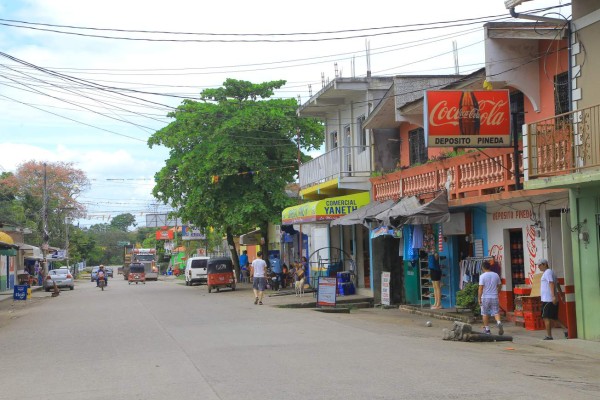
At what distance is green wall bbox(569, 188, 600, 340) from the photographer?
45.8ft

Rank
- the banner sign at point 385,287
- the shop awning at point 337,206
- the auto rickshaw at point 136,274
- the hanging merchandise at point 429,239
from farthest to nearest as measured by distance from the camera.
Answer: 1. the auto rickshaw at point 136,274
2. the shop awning at point 337,206
3. the banner sign at point 385,287
4. the hanging merchandise at point 429,239

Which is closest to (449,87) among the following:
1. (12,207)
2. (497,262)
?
(497,262)

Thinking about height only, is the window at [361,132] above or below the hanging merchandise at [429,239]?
above

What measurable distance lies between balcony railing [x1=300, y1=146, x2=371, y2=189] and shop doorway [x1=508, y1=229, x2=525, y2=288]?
8.54m

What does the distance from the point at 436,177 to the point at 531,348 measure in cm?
738

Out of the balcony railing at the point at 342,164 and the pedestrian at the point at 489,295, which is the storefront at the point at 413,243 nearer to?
the balcony railing at the point at 342,164

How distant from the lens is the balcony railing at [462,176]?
54.1ft

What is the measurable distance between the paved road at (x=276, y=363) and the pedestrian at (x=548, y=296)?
0.95 m

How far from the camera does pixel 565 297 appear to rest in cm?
1506

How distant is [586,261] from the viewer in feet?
46.5

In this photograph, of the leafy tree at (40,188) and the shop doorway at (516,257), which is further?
the leafy tree at (40,188)

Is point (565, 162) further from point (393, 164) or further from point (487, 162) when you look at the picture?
point (393, 164)

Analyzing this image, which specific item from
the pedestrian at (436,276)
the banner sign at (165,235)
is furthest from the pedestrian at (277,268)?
the banner sign at (165,235)

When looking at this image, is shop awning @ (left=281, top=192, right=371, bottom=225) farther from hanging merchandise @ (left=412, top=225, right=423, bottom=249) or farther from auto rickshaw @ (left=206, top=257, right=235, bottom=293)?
auto rickshaw @ (left=206, top=257, right=235, bottom=293)
